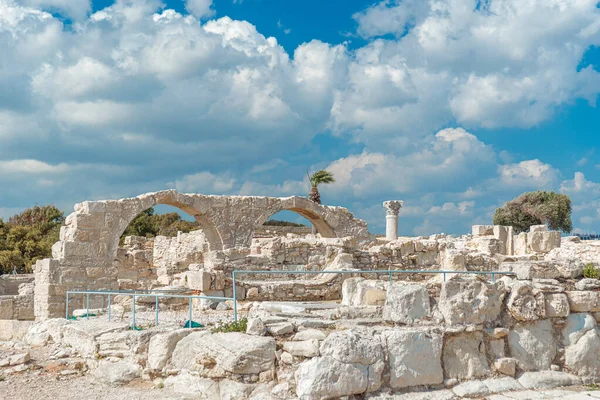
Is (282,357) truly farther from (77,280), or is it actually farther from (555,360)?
(77,280)

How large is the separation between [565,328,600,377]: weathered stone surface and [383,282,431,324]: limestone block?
1820 millimetres

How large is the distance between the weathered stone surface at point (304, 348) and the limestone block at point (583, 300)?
3340 millimetres

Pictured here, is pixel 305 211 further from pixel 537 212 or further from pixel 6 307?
pixel 537 212

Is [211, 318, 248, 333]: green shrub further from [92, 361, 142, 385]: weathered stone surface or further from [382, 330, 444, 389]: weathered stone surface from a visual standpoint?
[382, 330, 444, 389]: weathered stone surface

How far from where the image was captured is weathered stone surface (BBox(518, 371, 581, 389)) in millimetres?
6445

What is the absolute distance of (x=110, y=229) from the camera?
16656 millimetres

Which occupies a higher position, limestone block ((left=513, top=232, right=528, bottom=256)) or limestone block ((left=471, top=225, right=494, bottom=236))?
limestone block ((left=471, top=225, right=494, bottom=236))

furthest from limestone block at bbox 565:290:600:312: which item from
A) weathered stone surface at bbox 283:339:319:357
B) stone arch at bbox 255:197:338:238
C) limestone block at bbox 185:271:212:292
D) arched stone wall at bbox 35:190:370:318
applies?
stone arch at bbox 255:197:338:238

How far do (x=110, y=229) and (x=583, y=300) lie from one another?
13.0 metres

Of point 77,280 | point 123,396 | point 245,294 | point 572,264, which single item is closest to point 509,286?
point 572,264

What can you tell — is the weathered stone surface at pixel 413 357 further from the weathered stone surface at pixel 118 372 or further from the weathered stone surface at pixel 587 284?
the weathered stone surface at pixel 118 372

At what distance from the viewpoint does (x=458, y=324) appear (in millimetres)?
6496

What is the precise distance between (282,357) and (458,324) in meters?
2.00

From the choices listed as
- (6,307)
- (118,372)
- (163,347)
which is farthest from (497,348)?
(6,307)
